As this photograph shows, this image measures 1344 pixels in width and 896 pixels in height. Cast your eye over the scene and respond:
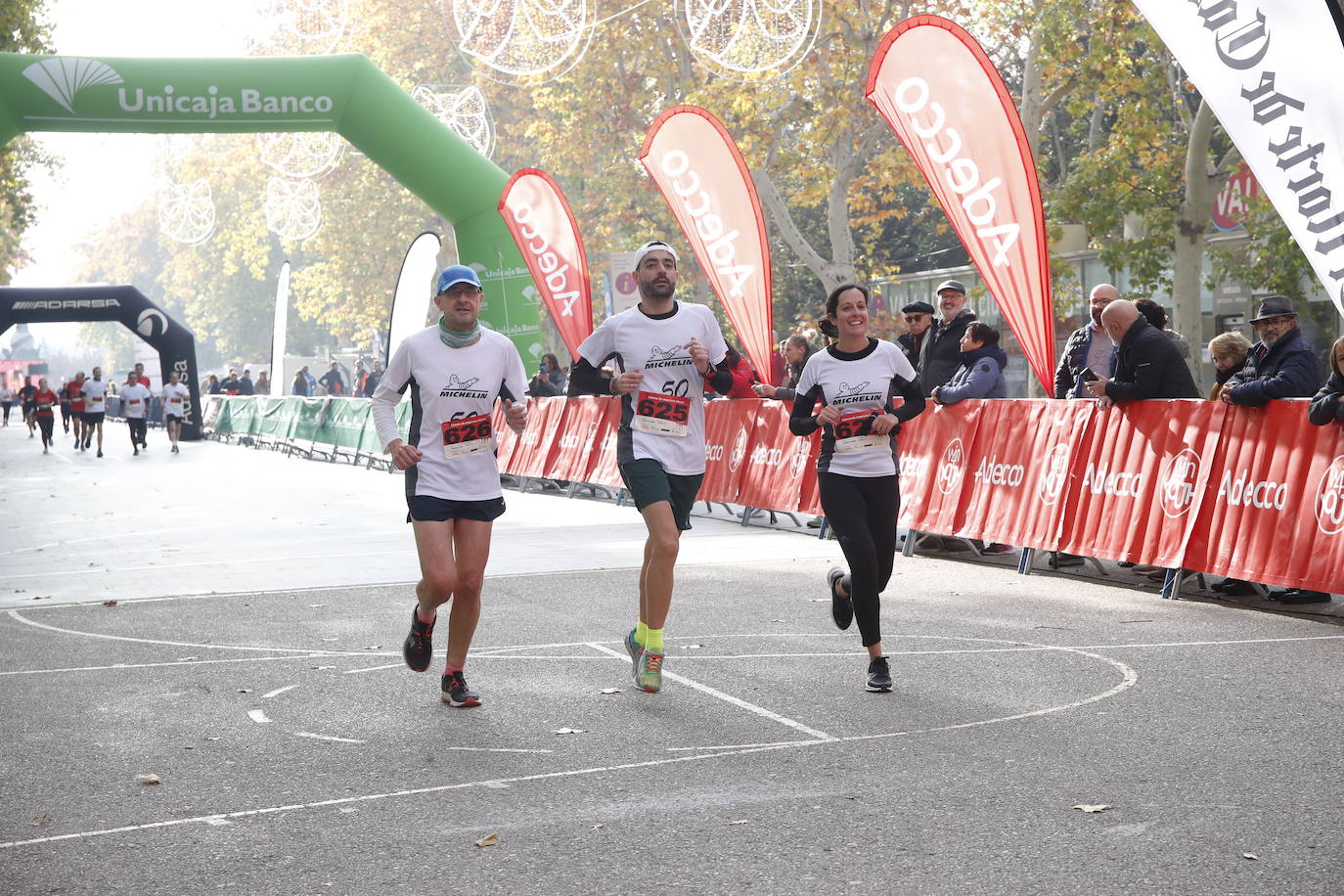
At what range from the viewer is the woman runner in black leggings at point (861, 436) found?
24.2 ft

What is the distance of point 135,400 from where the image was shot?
3575 cm

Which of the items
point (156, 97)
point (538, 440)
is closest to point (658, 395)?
point (538, 440)

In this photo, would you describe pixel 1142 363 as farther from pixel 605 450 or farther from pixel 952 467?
pixel 605 450

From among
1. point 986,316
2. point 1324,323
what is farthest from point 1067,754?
point 986,316

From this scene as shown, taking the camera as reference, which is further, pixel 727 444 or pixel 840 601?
pixel 727 444

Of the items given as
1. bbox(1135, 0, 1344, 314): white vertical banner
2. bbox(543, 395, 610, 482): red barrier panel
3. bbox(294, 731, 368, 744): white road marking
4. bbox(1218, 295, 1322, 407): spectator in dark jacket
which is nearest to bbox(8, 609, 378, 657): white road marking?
bbox(294, 731, 368, 744): white road marking

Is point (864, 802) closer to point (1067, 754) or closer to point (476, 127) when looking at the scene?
point (1067, 754)

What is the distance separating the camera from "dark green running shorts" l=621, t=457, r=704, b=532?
750cm

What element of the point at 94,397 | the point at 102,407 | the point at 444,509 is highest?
the point at 444,509

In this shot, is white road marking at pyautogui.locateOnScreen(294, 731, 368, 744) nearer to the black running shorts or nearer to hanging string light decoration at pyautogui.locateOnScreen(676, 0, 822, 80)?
the black running shorts

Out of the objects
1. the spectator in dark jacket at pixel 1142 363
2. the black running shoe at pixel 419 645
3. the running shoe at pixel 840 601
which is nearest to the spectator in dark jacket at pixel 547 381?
the spectator in dark jacket at pixel 1142 363

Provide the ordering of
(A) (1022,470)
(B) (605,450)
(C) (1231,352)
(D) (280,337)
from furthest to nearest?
(D) (280,337)
(B) (605,450)
(A) (1022,470)
(C) (1231,352)

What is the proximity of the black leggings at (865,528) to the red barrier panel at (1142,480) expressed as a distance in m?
3.39

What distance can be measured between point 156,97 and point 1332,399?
18.9 m
